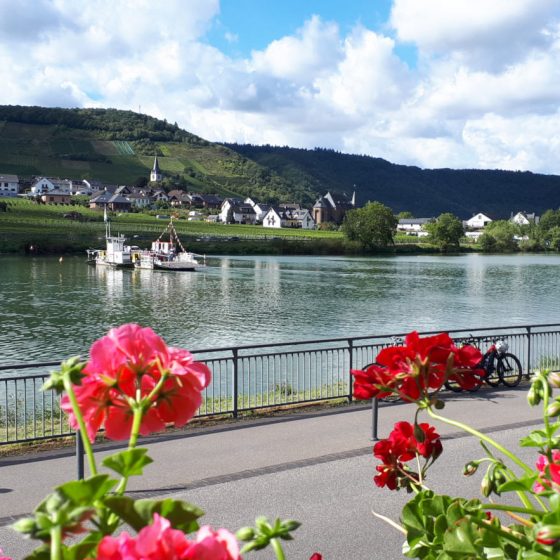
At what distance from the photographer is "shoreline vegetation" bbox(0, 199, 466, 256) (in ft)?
307

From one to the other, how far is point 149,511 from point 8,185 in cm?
17748

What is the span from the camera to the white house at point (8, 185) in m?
164

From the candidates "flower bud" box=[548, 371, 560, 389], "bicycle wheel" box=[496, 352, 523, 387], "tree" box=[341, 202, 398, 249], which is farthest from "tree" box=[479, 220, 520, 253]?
"flower bud" box=[548, 371, 560, 389]

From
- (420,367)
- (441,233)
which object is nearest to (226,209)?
(441,233)

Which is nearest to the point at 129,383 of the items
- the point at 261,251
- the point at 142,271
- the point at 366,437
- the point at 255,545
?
the point at 255,545

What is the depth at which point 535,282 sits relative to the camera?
59906mm

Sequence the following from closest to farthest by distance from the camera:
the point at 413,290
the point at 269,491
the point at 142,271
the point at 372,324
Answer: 1. the point at 269,491
2. the point at 372,324
3. the point at 413,290
4. the point at 142,271

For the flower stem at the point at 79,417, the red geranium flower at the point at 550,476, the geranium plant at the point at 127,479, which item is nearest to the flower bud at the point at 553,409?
the red geranium flower at the point at 550,476

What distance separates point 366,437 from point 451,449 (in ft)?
4.27

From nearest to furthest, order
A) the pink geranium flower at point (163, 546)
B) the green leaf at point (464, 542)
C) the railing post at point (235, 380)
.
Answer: the pink geranium flower at point (163, 546)
the green leaf at point (464, 542)
the railing post at point (235, 380)

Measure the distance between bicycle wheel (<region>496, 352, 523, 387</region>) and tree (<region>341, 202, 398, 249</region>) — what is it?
9851cm

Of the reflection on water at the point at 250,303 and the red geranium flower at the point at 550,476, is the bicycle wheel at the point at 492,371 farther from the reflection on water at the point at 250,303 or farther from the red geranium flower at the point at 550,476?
the reflection on water at the point at 250,303

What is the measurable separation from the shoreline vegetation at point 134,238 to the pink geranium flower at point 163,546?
91956 millimetres

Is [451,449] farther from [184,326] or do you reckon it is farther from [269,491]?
[184,326]
